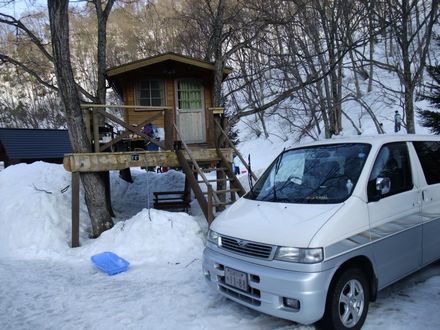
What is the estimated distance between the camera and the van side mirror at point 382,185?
406cm

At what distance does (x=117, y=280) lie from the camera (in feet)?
19.8

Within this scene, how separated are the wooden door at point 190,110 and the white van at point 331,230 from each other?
26.6ft

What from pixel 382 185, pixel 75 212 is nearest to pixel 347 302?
pixel 382 185

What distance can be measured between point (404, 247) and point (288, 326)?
1.59 metres

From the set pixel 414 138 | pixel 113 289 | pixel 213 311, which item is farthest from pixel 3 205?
pixel 414 138

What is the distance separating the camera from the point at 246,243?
3.91 meters

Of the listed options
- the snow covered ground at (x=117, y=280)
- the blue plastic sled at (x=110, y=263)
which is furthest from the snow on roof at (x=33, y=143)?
the blue plastic sled at (x=110, y=263)

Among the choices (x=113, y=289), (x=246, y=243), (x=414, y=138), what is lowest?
(x=113, y=289)

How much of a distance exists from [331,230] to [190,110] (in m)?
9.92

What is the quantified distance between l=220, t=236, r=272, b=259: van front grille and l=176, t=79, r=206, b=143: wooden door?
8959mm

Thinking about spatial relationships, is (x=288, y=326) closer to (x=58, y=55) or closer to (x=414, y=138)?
(x=414, y=138)

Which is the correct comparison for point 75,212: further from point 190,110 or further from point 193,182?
point 190,110

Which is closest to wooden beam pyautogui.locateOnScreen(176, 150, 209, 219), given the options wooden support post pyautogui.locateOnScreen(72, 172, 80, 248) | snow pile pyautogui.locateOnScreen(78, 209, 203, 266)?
snow pile pyautogui.locateOnScreen(78, 209, 203, 266)

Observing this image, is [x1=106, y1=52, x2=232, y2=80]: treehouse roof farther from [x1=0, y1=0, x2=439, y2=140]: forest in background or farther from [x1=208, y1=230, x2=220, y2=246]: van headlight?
[x1=208, y1=230, x2=220, y2=246]: van headlight
